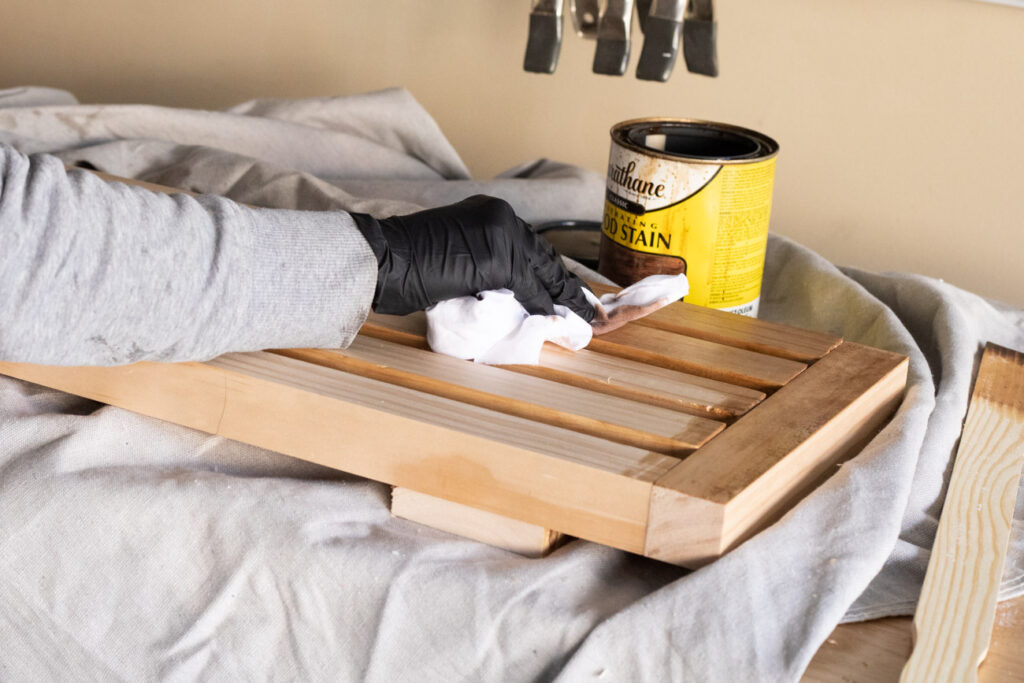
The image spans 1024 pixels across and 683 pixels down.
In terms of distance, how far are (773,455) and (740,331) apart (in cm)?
18

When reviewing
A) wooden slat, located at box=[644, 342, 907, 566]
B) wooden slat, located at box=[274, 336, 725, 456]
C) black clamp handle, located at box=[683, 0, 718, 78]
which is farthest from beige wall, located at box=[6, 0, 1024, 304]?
wooden slat, located at box=[274, 336, 725, 456]

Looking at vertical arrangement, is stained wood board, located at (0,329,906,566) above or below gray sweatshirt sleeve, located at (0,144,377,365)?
below

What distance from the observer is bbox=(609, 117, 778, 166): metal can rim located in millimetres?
665

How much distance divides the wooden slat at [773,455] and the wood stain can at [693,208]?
3.9 inches

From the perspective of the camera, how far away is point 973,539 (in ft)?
1.76

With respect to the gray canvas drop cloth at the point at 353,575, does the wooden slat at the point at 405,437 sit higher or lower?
higher

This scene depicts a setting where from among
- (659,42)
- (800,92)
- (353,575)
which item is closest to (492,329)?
(353,575)

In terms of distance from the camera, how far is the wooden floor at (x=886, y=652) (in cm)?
47

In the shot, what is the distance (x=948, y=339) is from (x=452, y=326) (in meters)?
0.38

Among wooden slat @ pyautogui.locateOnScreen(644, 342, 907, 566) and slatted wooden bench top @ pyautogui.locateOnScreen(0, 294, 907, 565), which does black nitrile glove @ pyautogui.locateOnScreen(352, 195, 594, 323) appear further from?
wooden slat @ pyautogui.locateOnScreen(644, 342, 907, 566)

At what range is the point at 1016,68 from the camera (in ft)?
3.12

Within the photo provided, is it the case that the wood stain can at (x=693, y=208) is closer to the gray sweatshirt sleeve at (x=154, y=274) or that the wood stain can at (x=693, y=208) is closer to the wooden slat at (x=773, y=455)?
the wooden slat at (x=773, y=455)

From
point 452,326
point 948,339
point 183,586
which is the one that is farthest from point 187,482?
point 948,339

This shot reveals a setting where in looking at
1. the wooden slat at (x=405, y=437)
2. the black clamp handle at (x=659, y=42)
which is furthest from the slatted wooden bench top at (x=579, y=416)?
the black clamp handle at (x=659, y=42)
